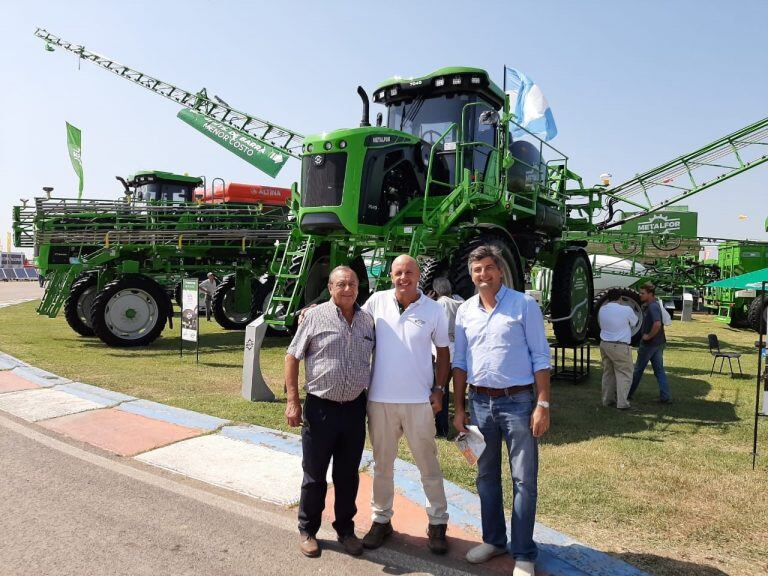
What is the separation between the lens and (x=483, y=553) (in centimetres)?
336

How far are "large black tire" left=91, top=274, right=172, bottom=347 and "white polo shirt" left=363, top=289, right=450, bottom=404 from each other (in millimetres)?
9447

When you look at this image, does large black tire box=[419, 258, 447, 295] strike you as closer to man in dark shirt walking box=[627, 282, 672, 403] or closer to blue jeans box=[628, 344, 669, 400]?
man in dark shirt walking box=[627, 282, 672, 403]

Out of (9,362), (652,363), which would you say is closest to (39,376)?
(9,362)

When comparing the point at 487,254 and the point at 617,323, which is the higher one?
the point at 487,254

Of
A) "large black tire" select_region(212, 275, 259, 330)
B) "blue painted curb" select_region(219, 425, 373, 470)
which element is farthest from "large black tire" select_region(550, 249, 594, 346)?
"large black tire" select_region(212, 275, 259, 330)

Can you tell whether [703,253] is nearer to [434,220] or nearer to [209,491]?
[434,220]

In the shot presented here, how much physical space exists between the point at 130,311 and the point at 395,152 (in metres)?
6.98

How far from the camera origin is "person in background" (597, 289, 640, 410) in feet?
23.9

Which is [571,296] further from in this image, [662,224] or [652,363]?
[662,224]

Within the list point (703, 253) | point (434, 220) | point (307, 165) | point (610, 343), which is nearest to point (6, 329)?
point (307, 165)

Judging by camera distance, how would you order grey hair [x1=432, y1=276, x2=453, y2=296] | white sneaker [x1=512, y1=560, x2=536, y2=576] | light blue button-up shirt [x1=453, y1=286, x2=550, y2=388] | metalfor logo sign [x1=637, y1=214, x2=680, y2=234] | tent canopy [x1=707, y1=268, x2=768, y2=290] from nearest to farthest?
white sneaker [x1=512, y1=560, x2=536, y2=576] < light blue button-up shirt [x1=453, y1=286, x2=550, y2=388] < tent canopy [x1=707, y1=268, x2=768, y2=290] < grey hair [x1=432, y1=276, x2=453, y2=296] < metalfor logo sign [x1=637, y1=214, x2=680, y2=234]

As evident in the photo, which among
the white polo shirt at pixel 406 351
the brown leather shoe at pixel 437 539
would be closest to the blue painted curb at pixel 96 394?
the white polo shirt at pixel 406 351

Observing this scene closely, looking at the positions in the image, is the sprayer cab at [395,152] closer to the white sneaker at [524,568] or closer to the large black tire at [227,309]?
the white sneaker at [524,568]

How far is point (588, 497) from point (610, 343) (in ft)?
12.0
